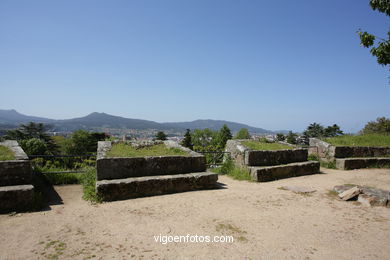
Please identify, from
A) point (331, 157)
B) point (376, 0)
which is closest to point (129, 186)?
point (376, 0)

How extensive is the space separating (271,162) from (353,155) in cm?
530

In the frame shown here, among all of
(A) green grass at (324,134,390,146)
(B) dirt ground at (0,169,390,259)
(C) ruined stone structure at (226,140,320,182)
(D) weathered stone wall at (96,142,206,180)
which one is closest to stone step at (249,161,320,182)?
(C) ruined stone structure at (226,140,320,182)

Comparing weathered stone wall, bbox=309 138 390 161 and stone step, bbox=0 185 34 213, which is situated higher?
weathered stone wall, bbox=309 138 390 161

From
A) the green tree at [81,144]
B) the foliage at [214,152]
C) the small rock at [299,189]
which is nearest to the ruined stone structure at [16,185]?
the foliage at [214,152]

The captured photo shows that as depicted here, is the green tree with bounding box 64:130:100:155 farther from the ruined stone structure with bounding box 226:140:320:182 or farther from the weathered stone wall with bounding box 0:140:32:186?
the weathered stone wall with bounding box 0:140:32:186

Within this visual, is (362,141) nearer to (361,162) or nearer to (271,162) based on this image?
(361,162)

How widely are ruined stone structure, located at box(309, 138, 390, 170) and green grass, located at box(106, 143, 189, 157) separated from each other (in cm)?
765

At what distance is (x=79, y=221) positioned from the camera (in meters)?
4.21

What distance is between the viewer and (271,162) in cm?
869

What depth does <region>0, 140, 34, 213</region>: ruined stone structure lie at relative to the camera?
4516 millimetres

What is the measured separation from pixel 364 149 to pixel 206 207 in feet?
33.0

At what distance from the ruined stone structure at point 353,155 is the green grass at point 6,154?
39.4 ft

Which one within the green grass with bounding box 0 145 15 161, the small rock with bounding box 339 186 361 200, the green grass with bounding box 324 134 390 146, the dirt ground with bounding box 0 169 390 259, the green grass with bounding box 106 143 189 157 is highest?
the green grass with bounding box 324 134 390 146

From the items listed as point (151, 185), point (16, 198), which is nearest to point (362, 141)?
point (151, 185)
